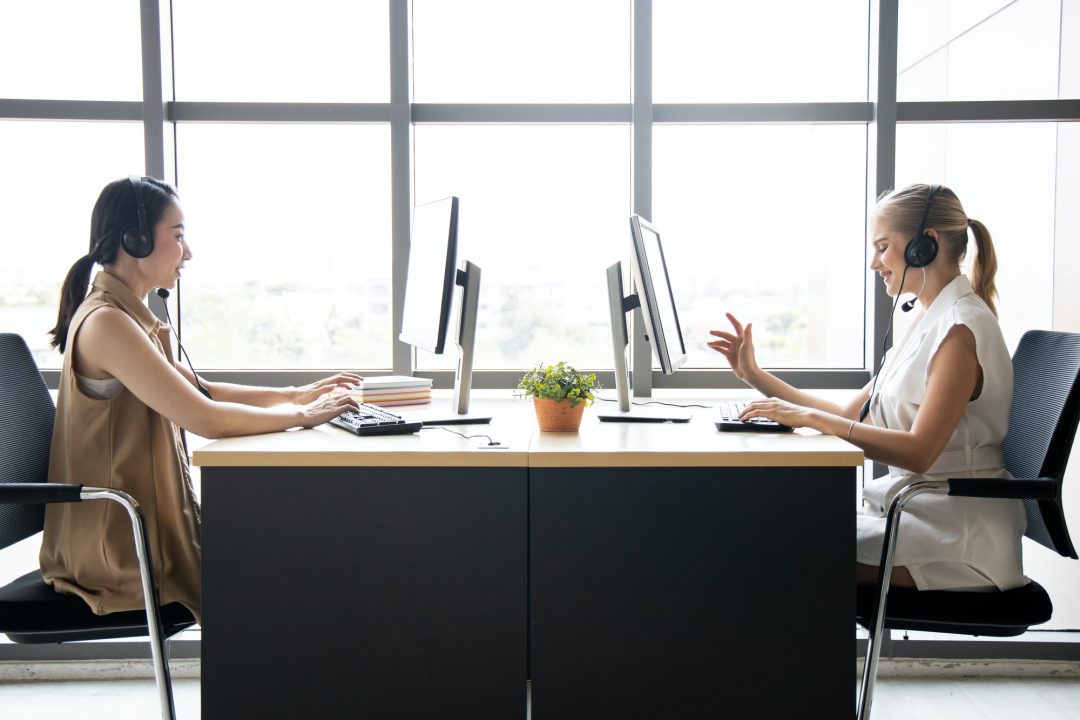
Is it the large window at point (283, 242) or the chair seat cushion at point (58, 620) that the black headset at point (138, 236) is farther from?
the large window at point (283, 242)

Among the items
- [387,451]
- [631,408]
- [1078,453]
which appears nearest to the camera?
[387,451]

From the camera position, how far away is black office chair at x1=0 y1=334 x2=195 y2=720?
1.58 metres

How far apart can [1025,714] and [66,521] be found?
2.61 meters

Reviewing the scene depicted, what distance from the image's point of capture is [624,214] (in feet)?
9.01

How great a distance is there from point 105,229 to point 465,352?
0.88m

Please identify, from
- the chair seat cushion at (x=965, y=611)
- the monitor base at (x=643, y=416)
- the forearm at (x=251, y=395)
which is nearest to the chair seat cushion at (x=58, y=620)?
the forearm at (x=251, y=395)

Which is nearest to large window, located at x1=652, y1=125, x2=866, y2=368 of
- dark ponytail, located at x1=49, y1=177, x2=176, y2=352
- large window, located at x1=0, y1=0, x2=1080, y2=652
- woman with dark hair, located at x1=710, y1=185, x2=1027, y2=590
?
large window, located at x1=0, y1=0, x2=1080, y2=652

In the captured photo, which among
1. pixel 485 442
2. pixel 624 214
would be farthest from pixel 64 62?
pixel 485 442

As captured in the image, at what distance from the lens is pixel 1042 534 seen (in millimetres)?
1769

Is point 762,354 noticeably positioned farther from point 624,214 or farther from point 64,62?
point 64,62

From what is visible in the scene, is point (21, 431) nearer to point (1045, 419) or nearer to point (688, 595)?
point (688, 595)

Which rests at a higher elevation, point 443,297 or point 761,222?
point 761,222

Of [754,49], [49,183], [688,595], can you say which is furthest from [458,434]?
[49,183]

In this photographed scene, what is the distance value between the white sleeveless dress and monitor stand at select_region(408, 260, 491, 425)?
0.98 metres
